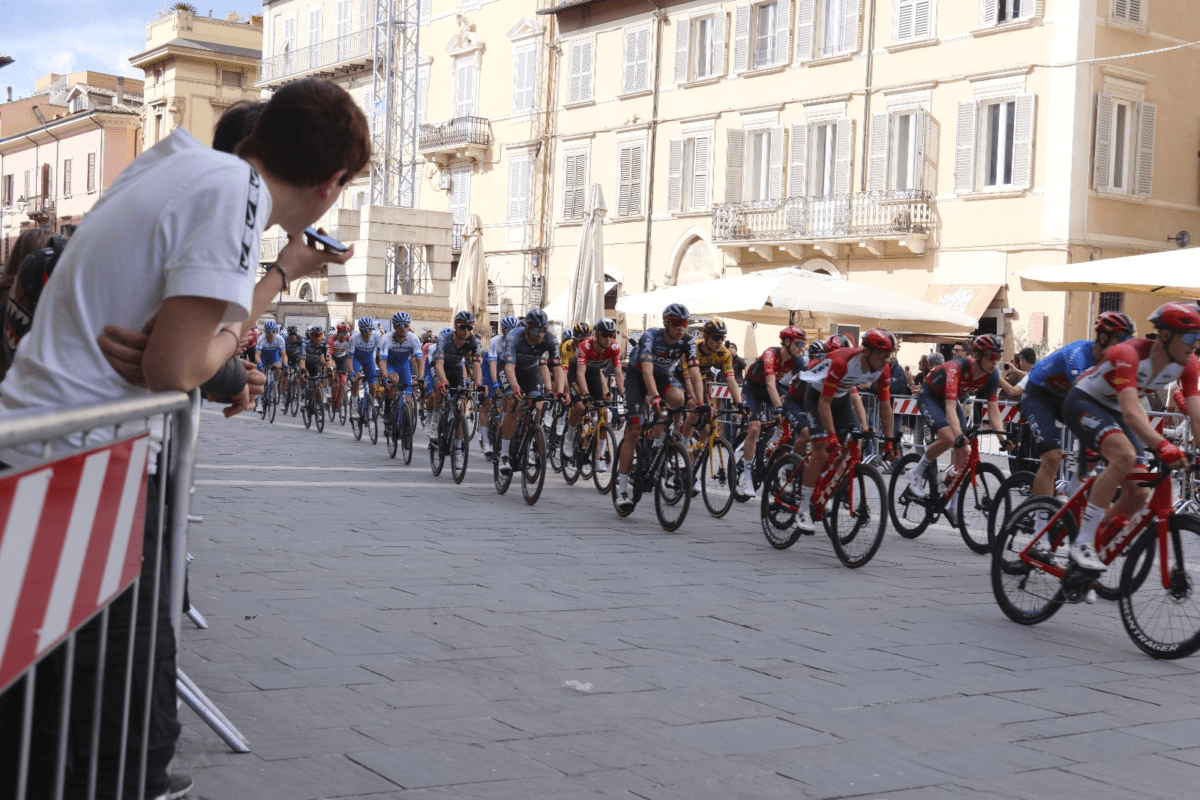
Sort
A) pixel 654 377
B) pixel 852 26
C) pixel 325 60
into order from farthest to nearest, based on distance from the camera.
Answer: pixel 325 60
pixel 852 26
pixel 654 377

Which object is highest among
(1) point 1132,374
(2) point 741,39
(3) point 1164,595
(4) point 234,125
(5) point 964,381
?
(2) point 741,39

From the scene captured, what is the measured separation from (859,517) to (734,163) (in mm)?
24689

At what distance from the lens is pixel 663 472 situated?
1201 centimetres

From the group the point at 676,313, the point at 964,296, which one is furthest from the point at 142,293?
the point at 964,296

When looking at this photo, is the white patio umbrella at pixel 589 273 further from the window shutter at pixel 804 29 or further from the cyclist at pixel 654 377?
the cyclist at pixel 654 377

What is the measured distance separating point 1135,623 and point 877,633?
130 cm

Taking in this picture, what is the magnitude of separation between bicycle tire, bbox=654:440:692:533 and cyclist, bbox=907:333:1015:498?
1947 millimetres

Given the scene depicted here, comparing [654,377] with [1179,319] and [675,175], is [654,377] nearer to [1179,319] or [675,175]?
[1179,319]

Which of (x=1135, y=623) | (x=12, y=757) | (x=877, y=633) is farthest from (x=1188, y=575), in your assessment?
(x=12, y=757)

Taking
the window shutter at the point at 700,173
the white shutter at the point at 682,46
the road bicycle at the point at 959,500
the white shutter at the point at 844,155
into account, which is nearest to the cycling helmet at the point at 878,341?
the road bicycle at the point at 959,500

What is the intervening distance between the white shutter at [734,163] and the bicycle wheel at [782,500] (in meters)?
23.4

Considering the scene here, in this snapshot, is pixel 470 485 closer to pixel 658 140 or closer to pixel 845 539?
pixel 845 539

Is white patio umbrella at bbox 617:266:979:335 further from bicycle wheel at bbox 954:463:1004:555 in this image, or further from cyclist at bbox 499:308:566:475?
bicycle wheel at bbox 954:463:1004:555

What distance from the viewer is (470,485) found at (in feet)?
50.0
